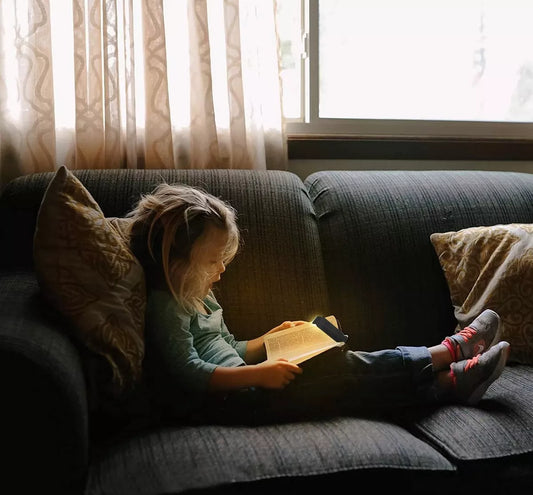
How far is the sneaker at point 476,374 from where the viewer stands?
1.49 m

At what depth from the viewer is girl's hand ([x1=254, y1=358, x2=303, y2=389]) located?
1381 mm

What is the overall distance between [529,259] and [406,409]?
0.57 m

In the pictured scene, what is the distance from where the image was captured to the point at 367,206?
1.95 metres

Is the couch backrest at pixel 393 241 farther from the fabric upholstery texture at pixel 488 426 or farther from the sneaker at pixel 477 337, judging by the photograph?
the fabric upholstery texture at pixel 488 426

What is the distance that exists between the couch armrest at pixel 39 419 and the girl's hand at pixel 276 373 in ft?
1.28

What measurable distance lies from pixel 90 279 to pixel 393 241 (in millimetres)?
940

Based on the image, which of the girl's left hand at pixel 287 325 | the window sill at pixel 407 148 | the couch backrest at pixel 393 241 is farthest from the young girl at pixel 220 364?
the window sill at pixel 407 148

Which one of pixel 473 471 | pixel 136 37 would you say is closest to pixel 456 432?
pixel 473 471

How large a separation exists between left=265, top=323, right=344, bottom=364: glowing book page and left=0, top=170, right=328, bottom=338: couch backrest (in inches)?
7.6

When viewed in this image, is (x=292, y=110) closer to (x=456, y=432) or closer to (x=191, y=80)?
(x=191, y=80)

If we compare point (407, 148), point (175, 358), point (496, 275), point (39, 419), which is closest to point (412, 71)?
point (407, 148)

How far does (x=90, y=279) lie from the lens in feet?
4.35

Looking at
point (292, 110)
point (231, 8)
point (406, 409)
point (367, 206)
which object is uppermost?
point (231, 8)

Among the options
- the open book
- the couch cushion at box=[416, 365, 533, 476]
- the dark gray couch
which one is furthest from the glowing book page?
the couch cushion at box=[416, 365, 533, 476]
